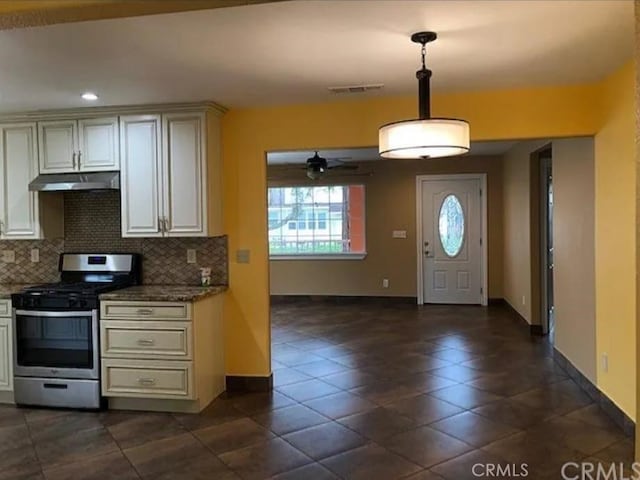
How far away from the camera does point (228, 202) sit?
4395 millimetres

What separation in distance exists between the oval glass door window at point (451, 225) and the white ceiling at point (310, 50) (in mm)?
4606

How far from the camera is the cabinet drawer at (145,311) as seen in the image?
381 cm

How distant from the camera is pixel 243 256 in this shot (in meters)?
4.38

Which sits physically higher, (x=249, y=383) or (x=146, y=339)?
(x=146, y=339)

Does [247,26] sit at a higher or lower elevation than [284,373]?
higher

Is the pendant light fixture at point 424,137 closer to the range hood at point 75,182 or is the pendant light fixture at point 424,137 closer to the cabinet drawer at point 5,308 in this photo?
the range hood at point 75,182

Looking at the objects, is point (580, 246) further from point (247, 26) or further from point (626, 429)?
point (247, 26)

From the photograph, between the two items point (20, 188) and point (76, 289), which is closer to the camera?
point (76, 289)

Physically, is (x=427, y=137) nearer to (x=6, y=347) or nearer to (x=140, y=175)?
(x=140, y=175)

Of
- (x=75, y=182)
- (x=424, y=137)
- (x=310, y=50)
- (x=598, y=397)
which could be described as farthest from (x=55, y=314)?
(x=598, y=397)

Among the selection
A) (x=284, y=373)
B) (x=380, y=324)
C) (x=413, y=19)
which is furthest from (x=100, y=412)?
(x=380, y=324)

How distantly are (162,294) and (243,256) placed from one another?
0.76 meters

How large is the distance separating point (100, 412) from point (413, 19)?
341 cm

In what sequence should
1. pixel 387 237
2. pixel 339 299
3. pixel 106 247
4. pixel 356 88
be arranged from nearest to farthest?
1. pixel 356 88
2. pixel 106 247
3. pixel 387 237
4. pixel 339 299
